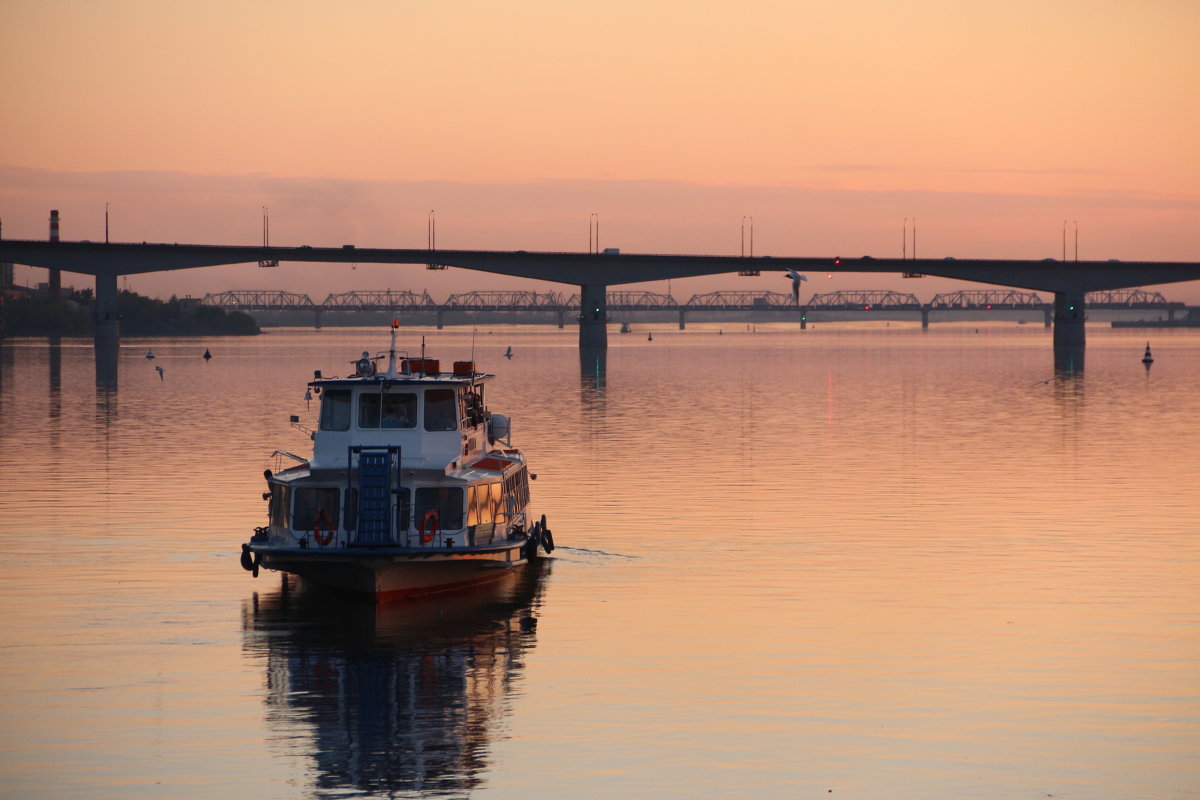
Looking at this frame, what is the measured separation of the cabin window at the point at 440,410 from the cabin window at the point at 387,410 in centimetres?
29

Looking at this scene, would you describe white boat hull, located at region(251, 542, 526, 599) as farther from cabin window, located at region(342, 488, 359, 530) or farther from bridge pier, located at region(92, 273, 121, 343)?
bridge pier, located at region(92, 273, 121, 343)

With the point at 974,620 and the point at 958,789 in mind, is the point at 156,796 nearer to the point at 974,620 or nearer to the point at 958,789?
the point at 958,789

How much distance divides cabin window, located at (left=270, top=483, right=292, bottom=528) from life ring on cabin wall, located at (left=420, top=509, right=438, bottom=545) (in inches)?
104

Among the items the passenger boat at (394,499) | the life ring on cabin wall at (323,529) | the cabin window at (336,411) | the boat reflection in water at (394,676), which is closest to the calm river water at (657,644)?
the boat reflection in water at (394,676)

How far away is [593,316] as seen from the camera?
18350 cm

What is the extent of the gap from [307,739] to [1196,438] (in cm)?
5228

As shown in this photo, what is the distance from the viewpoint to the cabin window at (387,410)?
29391mm

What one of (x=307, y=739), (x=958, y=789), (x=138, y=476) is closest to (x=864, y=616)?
(x=958, y=789)

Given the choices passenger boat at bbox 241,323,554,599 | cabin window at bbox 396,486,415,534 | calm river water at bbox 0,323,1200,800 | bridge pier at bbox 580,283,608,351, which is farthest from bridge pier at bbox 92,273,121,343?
cabin window at bbox 396,486,415,534

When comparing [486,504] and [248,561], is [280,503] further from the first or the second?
[486,504]

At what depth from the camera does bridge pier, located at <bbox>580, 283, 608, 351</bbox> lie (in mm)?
181875

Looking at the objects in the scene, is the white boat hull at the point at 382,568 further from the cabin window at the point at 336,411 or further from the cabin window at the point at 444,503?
the cabin window at the point at 336,411

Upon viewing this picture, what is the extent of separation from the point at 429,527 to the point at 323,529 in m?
1.88

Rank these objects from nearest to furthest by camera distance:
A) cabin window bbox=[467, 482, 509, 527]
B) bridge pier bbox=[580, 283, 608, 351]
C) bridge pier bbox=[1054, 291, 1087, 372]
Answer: cabin window bbox=[467, 482, 509, 527] → bridge pier bbox=[580, 283, 608, 351] → bridge pier bbox=[1054, 291, 1087, 372]
